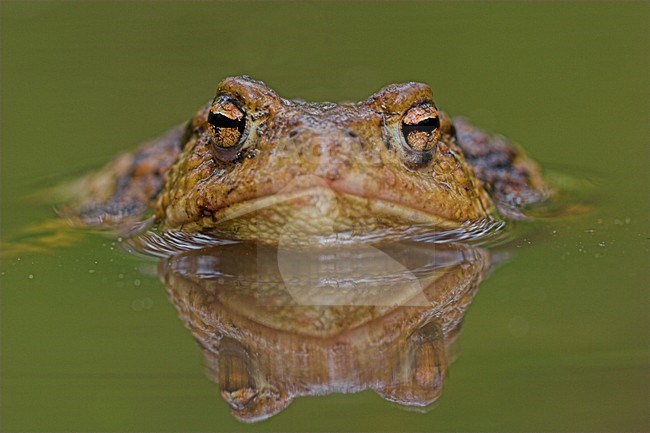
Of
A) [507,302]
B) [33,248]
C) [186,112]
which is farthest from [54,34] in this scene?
[507,302]

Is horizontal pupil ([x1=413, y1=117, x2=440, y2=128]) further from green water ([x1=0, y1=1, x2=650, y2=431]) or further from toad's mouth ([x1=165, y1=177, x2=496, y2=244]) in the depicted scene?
green water ([x1=0, y1=1, x2=650, y2=431])

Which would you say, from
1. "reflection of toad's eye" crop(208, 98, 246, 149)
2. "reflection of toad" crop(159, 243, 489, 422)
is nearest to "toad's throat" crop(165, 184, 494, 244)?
"reflection of toad" crop(159, 243, 489, 422)

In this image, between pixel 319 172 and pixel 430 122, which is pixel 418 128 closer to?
pixel 430 122

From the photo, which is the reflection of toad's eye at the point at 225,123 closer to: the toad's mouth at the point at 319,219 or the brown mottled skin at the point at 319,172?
the brown mottled skin at the point at 319,172

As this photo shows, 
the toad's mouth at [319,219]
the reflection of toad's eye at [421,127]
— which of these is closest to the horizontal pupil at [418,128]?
the reflection of toad's eye at [421,127]

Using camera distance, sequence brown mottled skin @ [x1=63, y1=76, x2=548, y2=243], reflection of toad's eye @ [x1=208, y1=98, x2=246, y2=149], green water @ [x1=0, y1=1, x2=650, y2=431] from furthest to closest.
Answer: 1. reflection of toad's eye @ [x1=208, y1=98, x2=246, y2=149]
2. brown mottled skin @ [x1=63, y1=76, x2=548, y2=243]
3. green water @ [x1=0, y1=1, x2=650, y2=431]

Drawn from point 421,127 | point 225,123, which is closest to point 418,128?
point 421,127

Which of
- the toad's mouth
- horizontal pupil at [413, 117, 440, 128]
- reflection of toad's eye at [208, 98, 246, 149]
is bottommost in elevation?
the toad's mouth
